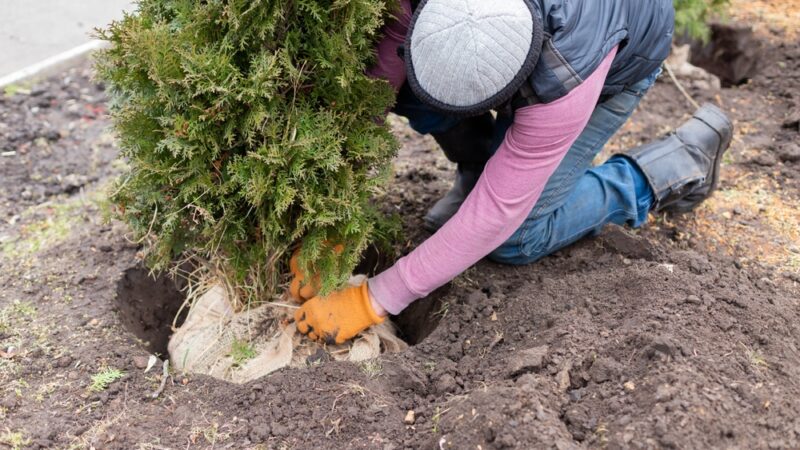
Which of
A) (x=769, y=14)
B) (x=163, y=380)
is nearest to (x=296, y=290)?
(x=163, y=380)

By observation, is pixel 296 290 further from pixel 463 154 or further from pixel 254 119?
pixel 463 154

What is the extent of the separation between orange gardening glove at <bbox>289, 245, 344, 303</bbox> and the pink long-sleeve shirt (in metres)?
0.23

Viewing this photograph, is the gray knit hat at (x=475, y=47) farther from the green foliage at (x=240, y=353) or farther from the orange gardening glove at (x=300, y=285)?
the green foliage at (x=240, y=353)

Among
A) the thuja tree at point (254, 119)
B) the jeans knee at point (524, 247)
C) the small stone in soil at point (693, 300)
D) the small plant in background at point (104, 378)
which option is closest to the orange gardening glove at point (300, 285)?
the thuja tree at point (254, 119)

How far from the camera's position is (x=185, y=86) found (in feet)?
8.60

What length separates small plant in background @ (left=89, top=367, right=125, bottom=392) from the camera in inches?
122

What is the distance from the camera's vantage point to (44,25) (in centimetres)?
697

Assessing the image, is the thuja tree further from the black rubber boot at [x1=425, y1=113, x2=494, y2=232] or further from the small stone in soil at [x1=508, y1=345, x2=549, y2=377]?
the black rubber boot at [x1=425, y1=113, x2=494, y2=232]

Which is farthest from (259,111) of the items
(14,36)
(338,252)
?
(14,36)

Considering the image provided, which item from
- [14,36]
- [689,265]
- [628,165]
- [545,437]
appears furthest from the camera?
[14,36]

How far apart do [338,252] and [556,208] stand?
3.80ft

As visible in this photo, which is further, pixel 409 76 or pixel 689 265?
pixel 689 265

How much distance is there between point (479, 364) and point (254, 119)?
1.28 meters

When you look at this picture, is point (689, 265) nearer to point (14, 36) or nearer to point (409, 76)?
point (409, 76)
